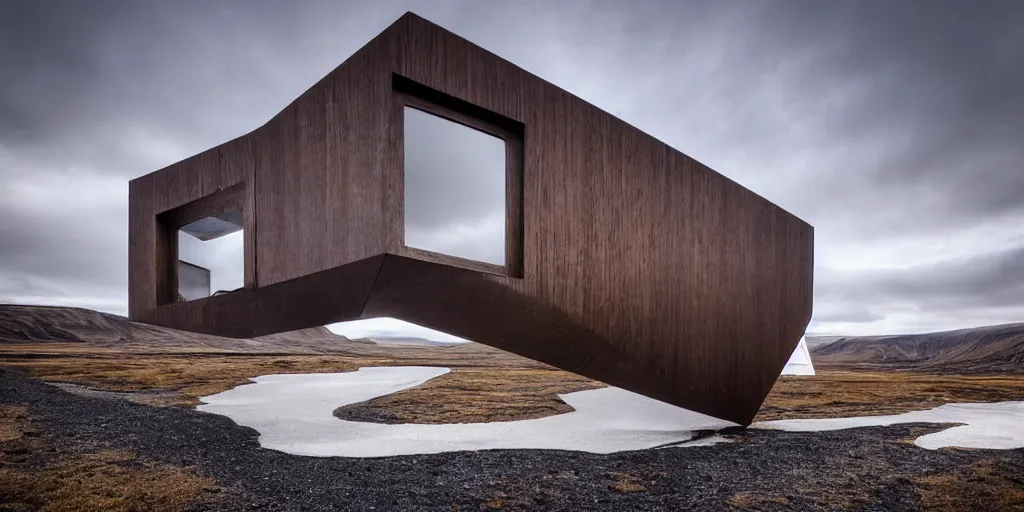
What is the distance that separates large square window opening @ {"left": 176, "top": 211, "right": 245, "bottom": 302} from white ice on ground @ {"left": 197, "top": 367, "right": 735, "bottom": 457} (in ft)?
7.63

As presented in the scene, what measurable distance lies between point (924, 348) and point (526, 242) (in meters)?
89.9

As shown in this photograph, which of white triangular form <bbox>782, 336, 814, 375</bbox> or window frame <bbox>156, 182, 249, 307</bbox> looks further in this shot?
white triangular form <bbox>782, 336, 814, 375</bbox>

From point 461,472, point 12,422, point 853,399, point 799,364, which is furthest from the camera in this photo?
point 799,364

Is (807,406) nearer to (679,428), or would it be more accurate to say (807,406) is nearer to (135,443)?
(679,428)

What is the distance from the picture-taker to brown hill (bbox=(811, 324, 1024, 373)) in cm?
5397

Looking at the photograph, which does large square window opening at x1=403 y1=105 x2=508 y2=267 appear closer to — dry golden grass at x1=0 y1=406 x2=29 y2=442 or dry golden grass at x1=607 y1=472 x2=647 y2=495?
dry golden grass at x1=607 y1=472 x2=647 y2=495

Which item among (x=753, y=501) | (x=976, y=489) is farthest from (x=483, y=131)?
(x=976, y=489)

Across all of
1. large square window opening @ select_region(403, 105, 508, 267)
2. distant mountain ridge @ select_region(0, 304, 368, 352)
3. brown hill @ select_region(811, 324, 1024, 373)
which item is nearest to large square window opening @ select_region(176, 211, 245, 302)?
large square window opening @ select_region(403, 105, 508, 267)

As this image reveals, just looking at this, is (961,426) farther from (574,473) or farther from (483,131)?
(483,131)

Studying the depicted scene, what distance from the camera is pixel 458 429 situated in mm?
9352

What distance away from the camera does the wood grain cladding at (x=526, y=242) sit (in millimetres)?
5129

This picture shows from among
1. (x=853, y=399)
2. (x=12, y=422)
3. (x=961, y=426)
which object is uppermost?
(x=12, y=422)

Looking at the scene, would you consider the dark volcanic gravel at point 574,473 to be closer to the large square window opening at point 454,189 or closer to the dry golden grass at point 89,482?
the dry golden grass at point 89,482

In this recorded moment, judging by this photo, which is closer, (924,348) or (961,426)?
(961,426)
